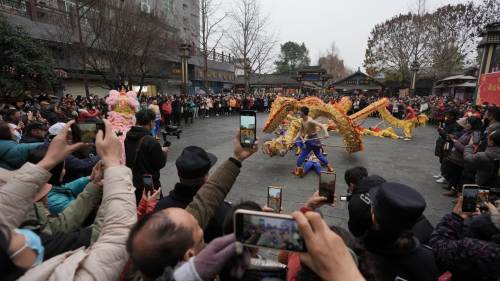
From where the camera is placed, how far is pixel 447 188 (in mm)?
5590

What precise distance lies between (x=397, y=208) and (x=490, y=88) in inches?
513

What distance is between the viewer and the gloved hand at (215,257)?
917 mm

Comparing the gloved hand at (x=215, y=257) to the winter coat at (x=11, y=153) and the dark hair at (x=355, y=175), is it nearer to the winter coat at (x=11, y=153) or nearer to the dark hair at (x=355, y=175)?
the dark hair at (x=355, y=175)

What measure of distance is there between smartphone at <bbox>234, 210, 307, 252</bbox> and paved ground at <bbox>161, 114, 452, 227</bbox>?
2483 mm

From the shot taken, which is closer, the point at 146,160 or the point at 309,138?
the point at 146,160

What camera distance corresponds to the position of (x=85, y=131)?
1779mm

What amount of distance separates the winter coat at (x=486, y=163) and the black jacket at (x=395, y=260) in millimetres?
3284

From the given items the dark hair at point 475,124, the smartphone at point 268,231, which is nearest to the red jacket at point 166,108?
the dark hair at point 475,124

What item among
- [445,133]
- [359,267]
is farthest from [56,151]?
[445,133]

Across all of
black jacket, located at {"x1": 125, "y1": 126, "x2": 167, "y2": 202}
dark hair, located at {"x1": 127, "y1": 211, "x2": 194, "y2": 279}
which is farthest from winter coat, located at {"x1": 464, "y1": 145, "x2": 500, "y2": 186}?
dark hair, located at {"x1": 127, "y1": 211, "x2": 194, "y2": 279}

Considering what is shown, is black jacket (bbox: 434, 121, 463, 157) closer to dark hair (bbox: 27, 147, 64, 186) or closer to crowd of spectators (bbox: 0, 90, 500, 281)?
crowd of spectators (bbox: 0, 90, 500, 281)

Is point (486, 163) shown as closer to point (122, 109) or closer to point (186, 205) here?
point (186, 205)

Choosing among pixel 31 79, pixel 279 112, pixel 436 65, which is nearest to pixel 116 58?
pixel 31 79

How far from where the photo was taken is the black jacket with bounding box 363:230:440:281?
1424mm
